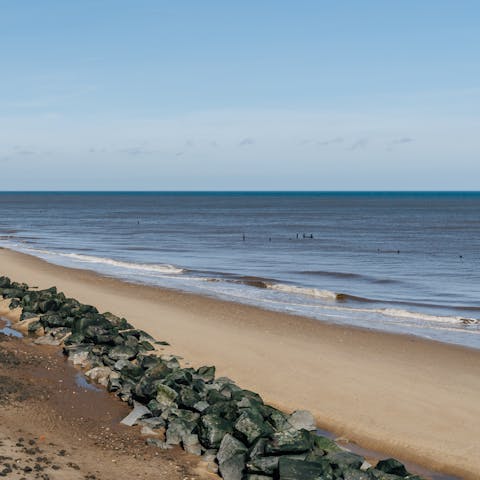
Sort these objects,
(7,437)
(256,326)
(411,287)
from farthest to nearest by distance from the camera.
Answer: (411,287)
(256,326)
(7,437)

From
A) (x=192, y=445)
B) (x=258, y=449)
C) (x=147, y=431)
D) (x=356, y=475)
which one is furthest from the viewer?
(x=147, y=431)

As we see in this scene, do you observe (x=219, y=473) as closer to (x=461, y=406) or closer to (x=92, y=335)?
(x=461, y=406)

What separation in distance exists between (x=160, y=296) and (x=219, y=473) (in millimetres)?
20976

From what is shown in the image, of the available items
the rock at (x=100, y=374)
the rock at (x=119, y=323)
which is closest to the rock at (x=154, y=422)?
the rock at (x=100, y=374)

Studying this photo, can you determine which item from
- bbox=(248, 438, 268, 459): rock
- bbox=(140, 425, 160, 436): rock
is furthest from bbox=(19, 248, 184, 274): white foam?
bbox=(248, 438, 268, 459): rock

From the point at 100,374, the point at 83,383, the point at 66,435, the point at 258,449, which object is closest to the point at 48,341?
the point at 100,374

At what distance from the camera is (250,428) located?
41.5 feet

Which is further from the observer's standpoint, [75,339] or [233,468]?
[75,339]

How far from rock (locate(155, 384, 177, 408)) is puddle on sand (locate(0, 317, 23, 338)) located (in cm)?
895

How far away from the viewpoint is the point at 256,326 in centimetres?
2534

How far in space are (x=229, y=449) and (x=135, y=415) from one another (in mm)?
3124

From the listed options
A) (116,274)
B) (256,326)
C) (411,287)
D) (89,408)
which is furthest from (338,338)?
(116,274)

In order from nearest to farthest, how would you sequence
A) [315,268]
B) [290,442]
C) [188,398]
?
[290,442] → [188,398] → [315,268]

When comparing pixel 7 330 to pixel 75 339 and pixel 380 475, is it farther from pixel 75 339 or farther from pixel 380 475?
pixel 380 475
